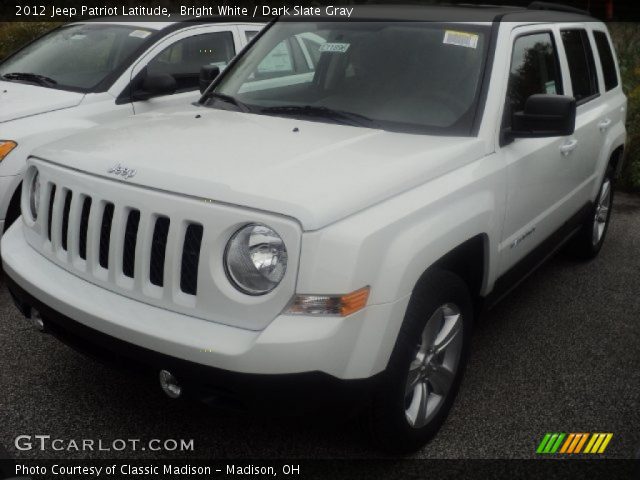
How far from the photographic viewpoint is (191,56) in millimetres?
5922

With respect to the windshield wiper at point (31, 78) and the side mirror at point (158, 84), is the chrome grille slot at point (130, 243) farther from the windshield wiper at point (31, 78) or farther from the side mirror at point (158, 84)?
the windshield wiper at point (31, 78)

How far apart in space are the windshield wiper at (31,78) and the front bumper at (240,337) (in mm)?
3173

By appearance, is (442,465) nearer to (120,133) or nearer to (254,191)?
(254,191)

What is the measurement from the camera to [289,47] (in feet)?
13.5

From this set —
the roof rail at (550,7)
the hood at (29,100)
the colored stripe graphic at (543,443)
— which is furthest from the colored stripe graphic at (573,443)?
the hood at (29,100)

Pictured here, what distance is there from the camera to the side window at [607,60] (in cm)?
507

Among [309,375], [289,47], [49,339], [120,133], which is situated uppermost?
[289,47]

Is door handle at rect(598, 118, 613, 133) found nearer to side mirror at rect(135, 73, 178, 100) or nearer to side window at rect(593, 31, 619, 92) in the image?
side window at rect(593, 31, 619, 92)

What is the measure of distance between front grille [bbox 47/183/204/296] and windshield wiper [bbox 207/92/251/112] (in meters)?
1.12

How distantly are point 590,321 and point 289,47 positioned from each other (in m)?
2.44

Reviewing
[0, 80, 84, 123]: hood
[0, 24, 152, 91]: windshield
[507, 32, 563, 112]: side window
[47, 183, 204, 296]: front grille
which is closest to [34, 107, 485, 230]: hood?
[47, 183, 204, 296]: front grille

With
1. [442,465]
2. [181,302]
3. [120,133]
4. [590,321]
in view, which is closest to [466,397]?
[442,465]

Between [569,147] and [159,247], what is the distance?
252 centimetres

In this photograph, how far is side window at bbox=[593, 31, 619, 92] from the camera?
5.07 meters
